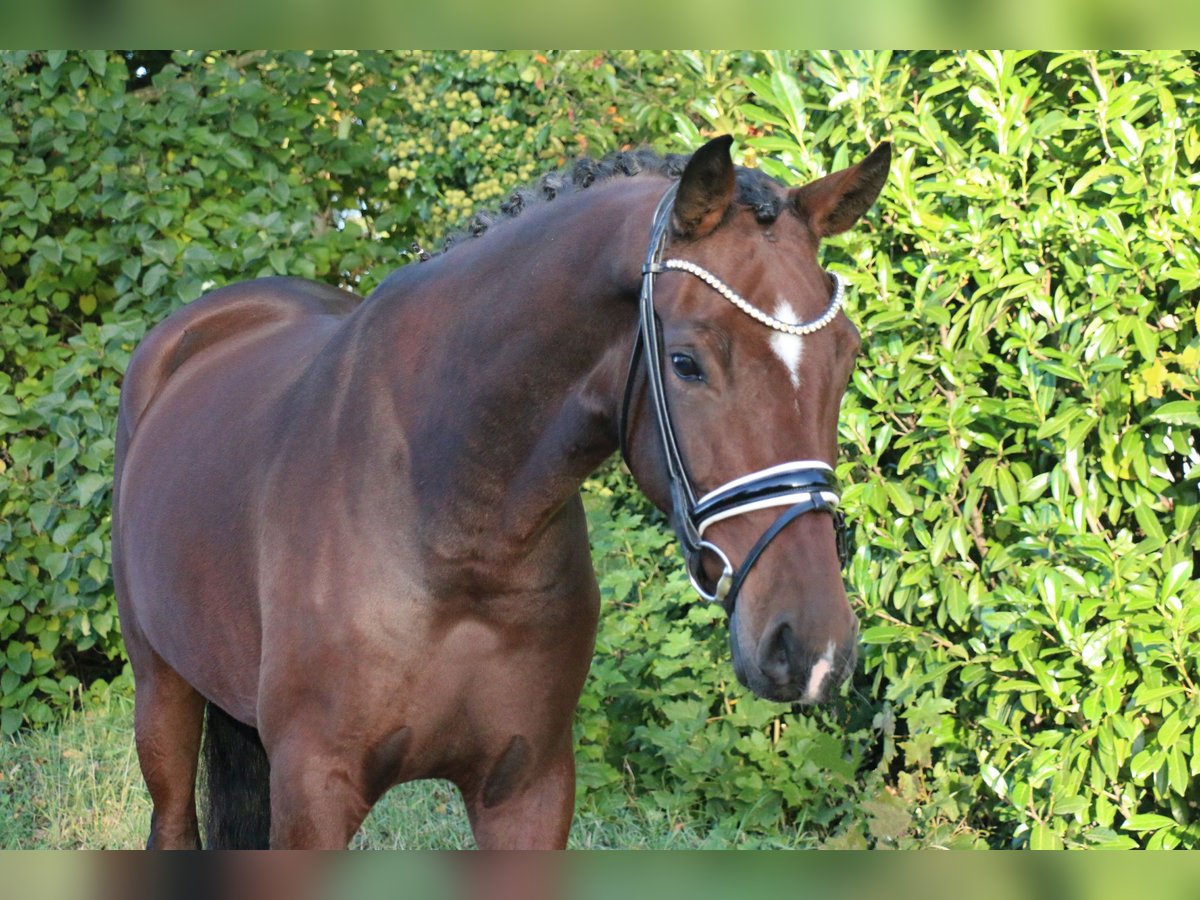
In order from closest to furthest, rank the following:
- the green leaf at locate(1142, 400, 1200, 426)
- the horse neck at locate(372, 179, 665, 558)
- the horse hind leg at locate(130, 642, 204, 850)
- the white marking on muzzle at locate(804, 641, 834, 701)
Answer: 1. the white marking on muzzle at locate(804, 641, 834, 701)
2. the horse neck at locate(372, 179, 665, 558)
3. the green leaf at locate(1142, 400, 1200, 426)
4. the horse hind leg at locate(130, 642, 204, 850)

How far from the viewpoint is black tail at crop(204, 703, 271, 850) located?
11.5ft

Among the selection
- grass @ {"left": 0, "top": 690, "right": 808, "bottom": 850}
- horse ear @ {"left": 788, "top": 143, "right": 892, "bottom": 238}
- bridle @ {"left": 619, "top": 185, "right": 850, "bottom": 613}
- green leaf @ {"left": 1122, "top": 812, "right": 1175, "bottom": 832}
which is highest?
horse ear @ {"left": 788, "top": 143, "right": 892, "bottom": 238}

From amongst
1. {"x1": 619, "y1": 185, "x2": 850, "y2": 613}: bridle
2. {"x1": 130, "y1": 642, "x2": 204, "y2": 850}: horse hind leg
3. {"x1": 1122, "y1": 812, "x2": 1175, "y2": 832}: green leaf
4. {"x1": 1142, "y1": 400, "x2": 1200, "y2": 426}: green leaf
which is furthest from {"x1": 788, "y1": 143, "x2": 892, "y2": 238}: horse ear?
{"x1": 130, "y1": 642, "x2": 204, "y2": 850}: horse hind leg

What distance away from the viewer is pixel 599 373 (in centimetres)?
219

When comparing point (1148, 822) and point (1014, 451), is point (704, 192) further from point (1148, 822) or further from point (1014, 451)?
point (1148, 822)

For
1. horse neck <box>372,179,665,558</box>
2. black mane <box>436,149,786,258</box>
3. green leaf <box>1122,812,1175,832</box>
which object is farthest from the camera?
green leaf <box>1122,812,1175,832</box>

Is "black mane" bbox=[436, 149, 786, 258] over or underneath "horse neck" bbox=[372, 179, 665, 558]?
over

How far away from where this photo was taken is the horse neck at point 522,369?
7.18 ft

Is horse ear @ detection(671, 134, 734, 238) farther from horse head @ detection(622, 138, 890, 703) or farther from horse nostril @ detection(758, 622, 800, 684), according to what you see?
horse nostril @ detection(758, 622, 800, 684)

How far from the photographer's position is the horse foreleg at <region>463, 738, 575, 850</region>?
2.53 m

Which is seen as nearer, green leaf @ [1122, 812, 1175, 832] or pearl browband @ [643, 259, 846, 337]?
pearl browband @ [643, 259, 846, 337]

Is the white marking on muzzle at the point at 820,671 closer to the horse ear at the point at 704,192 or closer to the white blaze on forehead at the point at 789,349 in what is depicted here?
the white blaze on forehead at the point at 789,349

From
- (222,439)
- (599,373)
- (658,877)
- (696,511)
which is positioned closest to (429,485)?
(599,373)

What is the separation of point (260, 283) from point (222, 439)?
1.08 metres
